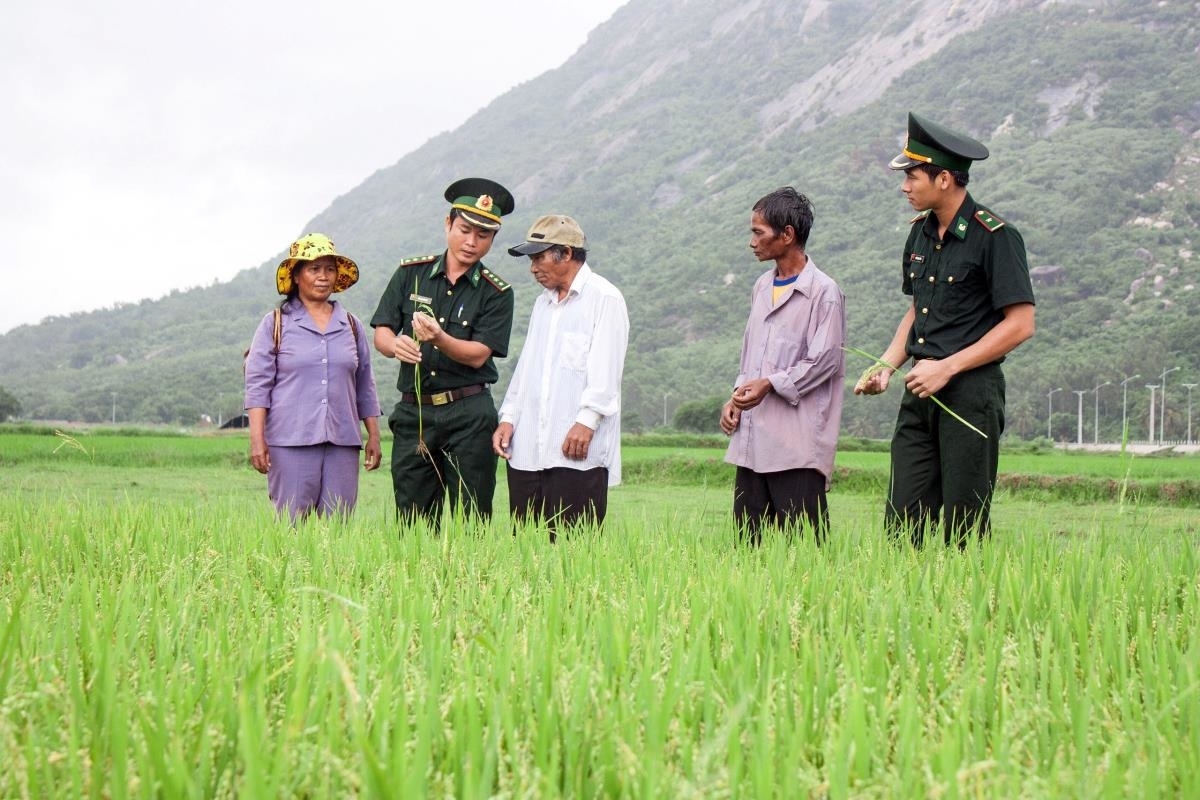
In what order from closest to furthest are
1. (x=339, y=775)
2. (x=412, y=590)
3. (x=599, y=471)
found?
(x=339, y=775) → (x=412, y=590) → (x=599, y=471)

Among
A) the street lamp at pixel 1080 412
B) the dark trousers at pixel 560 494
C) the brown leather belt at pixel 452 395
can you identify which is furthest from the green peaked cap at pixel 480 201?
the street lamp at pixel 1080 412

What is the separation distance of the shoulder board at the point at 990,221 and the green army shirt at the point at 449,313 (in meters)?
1.74

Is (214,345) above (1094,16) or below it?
below

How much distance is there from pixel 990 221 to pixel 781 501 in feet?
3.85

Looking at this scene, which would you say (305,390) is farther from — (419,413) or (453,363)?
(453,363)

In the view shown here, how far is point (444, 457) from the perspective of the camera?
451 centimetres

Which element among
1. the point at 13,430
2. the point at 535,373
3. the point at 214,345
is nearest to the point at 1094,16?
the point at 214,345

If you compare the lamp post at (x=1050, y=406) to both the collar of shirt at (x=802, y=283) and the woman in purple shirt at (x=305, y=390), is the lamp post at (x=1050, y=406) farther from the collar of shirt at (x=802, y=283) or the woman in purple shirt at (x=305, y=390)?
the woman in purple shirt at (x=305, y=390)

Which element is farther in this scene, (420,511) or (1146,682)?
(420,511)

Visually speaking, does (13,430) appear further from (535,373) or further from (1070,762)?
(1070,762)

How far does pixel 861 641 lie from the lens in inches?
92.1

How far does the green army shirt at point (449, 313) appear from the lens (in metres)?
4.48

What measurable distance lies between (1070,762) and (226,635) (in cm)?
134

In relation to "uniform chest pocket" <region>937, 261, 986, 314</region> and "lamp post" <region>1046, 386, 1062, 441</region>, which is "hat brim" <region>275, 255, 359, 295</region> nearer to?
Answer: "uniform chest pocket" <region>937, 261, 986, 314</region>
